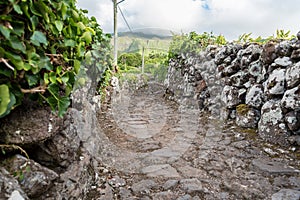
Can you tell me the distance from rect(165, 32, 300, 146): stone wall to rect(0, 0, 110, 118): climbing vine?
9.47ft

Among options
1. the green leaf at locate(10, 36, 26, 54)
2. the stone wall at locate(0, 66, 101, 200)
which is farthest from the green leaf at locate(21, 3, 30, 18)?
the stone wall at locate(0, 66, 101, 200)

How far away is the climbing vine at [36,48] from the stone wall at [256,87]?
2887 mm

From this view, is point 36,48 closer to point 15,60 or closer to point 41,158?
point 15,60

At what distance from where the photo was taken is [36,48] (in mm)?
1159

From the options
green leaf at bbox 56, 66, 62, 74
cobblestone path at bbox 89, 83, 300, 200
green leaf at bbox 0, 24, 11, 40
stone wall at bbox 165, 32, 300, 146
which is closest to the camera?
green leaf at bbox 0, 24, 11, 40

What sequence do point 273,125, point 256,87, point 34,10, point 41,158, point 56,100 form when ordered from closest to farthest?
point 34,10
point 56,100
point 41,158
point 273,125
point 256,87

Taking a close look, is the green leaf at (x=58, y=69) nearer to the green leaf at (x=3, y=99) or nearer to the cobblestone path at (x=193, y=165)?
the green leaf at (x=3, y=99)

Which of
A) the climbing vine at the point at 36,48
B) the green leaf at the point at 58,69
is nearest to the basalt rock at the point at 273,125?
the climbing vine at the point at 36,48

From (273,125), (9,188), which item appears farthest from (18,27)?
(273,125)

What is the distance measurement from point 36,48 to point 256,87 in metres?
3.74

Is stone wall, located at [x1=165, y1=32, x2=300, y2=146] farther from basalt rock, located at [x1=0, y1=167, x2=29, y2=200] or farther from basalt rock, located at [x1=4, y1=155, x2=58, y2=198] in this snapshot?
basalt rock, located at [x1=0, y1=167, x2=29, y2=200]

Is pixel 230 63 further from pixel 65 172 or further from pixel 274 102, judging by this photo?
pixel 65 172

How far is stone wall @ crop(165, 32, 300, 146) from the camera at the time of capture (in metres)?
3.09

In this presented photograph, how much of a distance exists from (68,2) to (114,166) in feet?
6.52
